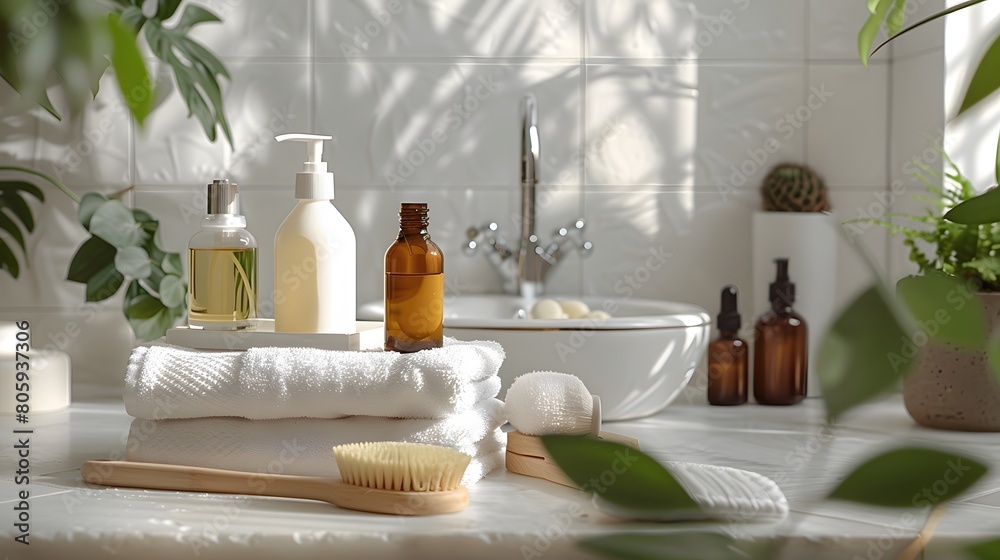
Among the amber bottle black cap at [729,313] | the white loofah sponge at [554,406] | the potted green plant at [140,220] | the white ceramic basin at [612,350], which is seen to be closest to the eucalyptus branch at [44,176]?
the potted green plant at [140,220]

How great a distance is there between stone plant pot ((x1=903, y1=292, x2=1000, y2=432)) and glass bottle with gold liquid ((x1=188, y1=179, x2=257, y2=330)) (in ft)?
2.61

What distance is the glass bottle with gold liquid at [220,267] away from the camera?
932mm

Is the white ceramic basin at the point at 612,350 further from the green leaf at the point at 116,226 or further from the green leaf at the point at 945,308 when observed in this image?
the green leaf at the point at 945,308

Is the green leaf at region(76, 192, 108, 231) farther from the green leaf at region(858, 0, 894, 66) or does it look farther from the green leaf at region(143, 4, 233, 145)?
the green leaf at region(858, 0, 894, 66)

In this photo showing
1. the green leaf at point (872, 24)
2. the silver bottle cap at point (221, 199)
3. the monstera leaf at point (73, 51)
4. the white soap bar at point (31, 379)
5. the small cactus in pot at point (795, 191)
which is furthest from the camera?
the small cactus in pot at point (795, 191)

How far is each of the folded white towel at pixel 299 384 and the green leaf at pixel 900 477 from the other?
0.71 metres

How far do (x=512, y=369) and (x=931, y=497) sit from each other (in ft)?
3.45

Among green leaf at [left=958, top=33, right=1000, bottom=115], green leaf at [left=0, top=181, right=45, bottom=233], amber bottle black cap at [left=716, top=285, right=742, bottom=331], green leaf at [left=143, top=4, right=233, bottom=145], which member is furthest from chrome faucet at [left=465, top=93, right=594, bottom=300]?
green leaf at [left=958, top=33, right=1000, bottom=115]

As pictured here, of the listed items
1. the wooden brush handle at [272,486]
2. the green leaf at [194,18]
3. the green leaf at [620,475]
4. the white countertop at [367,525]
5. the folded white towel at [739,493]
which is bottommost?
the white countertop at [367,525]

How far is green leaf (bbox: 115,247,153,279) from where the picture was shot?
1.31m

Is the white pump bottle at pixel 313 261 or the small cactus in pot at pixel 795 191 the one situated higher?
the small cactus in pot at pixel 795 191

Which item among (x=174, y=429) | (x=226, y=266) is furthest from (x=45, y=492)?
(x=226, y=266)

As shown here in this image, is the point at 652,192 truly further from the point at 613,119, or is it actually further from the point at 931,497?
the point at 931,497

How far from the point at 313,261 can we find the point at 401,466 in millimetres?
246
